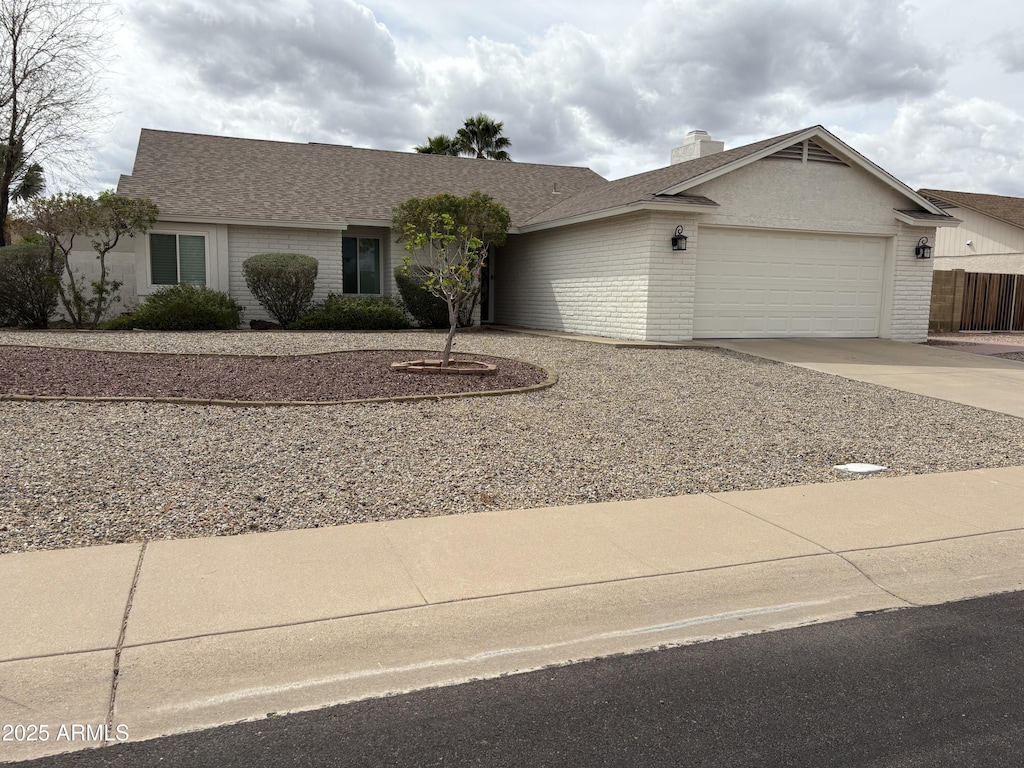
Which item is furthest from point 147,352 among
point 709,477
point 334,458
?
point 709,477

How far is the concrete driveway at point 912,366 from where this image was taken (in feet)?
39.1

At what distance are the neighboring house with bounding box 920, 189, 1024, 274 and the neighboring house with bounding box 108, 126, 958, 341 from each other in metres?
12.4

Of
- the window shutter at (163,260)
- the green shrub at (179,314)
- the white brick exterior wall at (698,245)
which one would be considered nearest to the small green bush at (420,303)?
the white brick exterior wall at (698,245)

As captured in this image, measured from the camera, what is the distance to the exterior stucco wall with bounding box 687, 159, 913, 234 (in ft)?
55.5

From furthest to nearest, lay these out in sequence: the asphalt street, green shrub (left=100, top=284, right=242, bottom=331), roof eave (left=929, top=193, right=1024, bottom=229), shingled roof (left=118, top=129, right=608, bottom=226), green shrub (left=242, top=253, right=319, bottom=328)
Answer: roof eave (left=929, top=193, right=1024, bottom=229), shingled roof (left=118, top=129, right=608, bottom=226), green shrub (left=242, top=253, right=319, bottom=328), green shrub (left=100, top=284, right=242, bottom=331), the asphalt street

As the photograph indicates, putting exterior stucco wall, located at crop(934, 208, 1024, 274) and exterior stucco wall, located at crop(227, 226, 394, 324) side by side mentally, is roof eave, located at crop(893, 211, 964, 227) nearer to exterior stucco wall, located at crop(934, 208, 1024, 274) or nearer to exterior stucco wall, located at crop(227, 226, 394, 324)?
exterior stucco wall, located at crop(934, 208, 1024, 274)

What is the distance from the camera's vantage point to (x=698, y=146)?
21250 millimetres

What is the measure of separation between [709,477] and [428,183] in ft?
60.0

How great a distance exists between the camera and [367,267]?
71.5 feet

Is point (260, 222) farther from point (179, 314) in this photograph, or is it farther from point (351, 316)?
point (179, 314)

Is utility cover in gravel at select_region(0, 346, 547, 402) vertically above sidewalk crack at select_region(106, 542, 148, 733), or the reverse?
utility cover in gravel at select_region(0, 346, 547, 402)

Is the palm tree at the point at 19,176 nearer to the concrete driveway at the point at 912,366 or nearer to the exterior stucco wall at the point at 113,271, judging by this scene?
the exterior stucco wall at the point at 113,271

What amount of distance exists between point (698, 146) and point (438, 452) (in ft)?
53.9

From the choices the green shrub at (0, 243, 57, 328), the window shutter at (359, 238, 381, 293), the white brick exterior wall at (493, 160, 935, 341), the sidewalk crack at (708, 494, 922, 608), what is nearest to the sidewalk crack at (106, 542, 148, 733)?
the sidewalk crack at (708, 494, 922, 608)
